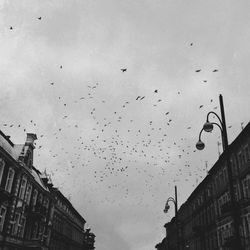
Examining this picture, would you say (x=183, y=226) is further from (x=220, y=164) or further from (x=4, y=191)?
(x=4, y=191)

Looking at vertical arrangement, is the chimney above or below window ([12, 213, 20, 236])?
above

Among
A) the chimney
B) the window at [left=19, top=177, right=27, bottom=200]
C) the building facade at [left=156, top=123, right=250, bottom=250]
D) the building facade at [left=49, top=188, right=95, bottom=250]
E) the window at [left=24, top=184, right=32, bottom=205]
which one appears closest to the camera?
the building facade at [left=156, top=123, right=250, bottom=250]

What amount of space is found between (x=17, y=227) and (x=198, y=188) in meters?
30.2

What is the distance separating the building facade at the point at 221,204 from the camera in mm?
31548

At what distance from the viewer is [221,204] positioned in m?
40.1

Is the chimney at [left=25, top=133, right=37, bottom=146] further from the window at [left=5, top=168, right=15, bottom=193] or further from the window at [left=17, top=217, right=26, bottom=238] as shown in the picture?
the window at [left=17, top=217, right=26, bottom=238]

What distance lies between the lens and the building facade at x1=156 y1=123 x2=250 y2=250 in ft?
104

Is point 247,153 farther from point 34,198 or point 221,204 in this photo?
point 34,198

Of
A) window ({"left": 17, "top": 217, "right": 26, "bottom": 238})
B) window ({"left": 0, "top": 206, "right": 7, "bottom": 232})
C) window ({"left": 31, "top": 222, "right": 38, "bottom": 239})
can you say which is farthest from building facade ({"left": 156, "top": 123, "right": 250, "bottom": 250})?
window ({"left": 31, "top": 222, "right": 38, "bottom": 239})

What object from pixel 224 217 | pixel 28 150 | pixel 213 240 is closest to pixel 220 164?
pixel 224 217

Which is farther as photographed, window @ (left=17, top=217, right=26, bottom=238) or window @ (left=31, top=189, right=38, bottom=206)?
window @ (left=31, top=189, right=38, bottom=206)

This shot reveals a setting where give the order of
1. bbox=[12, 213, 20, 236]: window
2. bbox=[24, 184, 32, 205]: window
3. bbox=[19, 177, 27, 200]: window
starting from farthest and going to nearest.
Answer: bbox=[24, 184, 32, 205]: window < bbox=[19, 177, 27, 200]: window < bbox=[12, 213, 20, 236]: window

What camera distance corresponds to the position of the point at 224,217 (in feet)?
126

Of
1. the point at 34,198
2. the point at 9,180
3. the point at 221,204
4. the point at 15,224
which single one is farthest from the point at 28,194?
the point at 221,204
